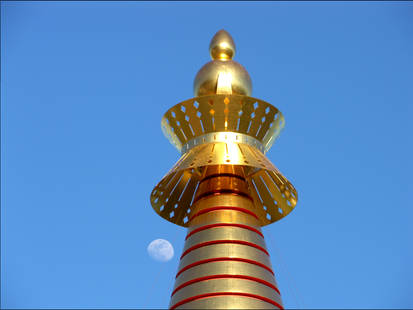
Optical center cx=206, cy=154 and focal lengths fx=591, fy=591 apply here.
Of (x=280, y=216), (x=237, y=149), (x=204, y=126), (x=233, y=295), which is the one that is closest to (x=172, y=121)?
(x=204, y=126)

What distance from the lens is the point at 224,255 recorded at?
8.98m

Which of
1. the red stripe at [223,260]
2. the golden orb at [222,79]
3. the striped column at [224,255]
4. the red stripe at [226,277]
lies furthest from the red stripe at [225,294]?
the golden orb at [222,79]

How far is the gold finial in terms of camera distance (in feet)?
39.5

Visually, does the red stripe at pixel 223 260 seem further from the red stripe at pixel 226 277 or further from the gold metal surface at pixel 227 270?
the red stripe at pixel 226 277

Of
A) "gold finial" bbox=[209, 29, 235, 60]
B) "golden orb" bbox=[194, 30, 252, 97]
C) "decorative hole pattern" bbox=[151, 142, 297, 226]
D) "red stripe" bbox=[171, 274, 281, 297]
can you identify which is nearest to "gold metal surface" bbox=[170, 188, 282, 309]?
"red stripe" bbox=[171, 274, 281, 297]

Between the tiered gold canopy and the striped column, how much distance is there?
0.53 metres

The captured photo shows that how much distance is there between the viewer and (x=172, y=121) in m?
10.8

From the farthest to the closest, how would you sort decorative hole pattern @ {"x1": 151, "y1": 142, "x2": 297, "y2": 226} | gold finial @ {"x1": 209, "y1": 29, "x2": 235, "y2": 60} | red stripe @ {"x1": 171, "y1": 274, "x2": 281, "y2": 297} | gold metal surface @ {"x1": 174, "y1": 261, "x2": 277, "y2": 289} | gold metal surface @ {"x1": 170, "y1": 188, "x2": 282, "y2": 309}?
gold finial @ {"x1": 209, "y1": 29, "x2": 235, "y2": 60} < decorative hole pattern @ {"x1": 151, "y1": 142, "x2": 297, "y2": 226} < gold metal surface @ {"x1": 174, "y1": 261, "x2": 277, "y2": 289} < red stripe @ {"x1": 171, "y1": 274, "x2": 281, "y2": 297} < gold metal surface @ {"x1": 170, "y1": 188, "x2": 282, "y2": 309}

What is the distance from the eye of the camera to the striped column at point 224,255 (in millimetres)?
8438

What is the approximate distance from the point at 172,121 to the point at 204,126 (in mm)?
670

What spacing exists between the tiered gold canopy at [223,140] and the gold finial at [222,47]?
0.44m

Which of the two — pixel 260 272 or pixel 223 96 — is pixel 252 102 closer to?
pixel 223 96

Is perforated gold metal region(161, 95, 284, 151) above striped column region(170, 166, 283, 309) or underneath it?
above

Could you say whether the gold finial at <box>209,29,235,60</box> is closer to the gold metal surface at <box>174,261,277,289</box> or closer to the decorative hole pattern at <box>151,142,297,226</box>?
the decorative hole pattern at <box>151,142,297,226</box>
